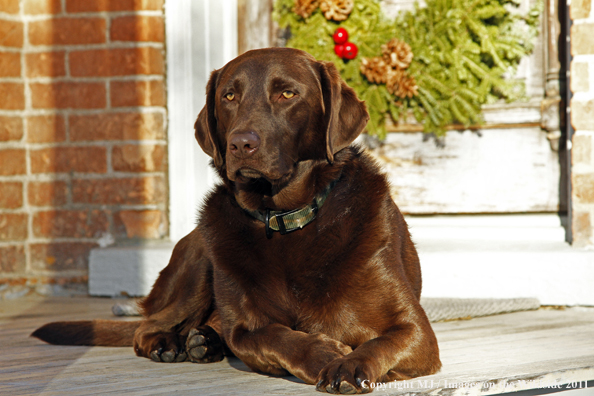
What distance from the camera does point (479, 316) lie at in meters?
3.24

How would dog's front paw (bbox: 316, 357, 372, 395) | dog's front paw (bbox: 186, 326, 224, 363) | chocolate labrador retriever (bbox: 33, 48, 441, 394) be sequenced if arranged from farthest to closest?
dog's front paw (bbox: 186, 326, 224, 363), chocolate labrador retriever (bbox: 33, 48, 441, 394), dog's front paw (bbox: 316, 357, 372, 395)

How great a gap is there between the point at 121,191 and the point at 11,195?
0.71m

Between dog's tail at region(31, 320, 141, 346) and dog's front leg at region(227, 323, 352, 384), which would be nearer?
dog's front leg at region(227, 323, 352, 384)

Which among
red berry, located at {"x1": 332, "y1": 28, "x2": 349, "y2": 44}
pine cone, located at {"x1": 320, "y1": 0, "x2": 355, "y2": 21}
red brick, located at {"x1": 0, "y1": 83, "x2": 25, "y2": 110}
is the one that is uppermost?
pine cone, located at {"x1": 320, "y1": 0, "x2": 355, "y2": 21}

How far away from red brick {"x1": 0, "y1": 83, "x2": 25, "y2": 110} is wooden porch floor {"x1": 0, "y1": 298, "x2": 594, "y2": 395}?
1648mm

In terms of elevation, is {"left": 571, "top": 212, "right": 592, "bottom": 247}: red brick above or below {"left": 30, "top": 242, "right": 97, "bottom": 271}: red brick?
above

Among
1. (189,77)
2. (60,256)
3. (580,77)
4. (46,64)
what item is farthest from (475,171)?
(46,64)

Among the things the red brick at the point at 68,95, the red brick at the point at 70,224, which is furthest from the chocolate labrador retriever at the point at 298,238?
the red brick at the point at 68,95

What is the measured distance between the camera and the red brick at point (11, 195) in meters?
4.11

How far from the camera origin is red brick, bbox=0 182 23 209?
4.11m

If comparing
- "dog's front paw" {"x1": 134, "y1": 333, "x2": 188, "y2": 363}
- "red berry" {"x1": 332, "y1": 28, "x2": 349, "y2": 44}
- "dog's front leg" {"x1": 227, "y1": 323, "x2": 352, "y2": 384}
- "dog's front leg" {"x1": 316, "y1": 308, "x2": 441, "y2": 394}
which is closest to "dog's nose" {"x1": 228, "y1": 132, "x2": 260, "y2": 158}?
"dog's front leg" {"x1": 227, "y1": 323, "x2": 352, "y2": 384}

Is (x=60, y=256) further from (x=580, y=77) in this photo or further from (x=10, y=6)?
(x=580, y=77)

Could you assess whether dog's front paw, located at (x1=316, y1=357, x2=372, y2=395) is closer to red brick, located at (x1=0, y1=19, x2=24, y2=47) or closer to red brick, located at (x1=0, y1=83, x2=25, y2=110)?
red brick, located at (x1=0, y1=83, x2=25, y2=110)


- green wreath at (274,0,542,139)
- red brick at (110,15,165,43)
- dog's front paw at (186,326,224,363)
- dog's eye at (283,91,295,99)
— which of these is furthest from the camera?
red brick at (110,15,165,43)
